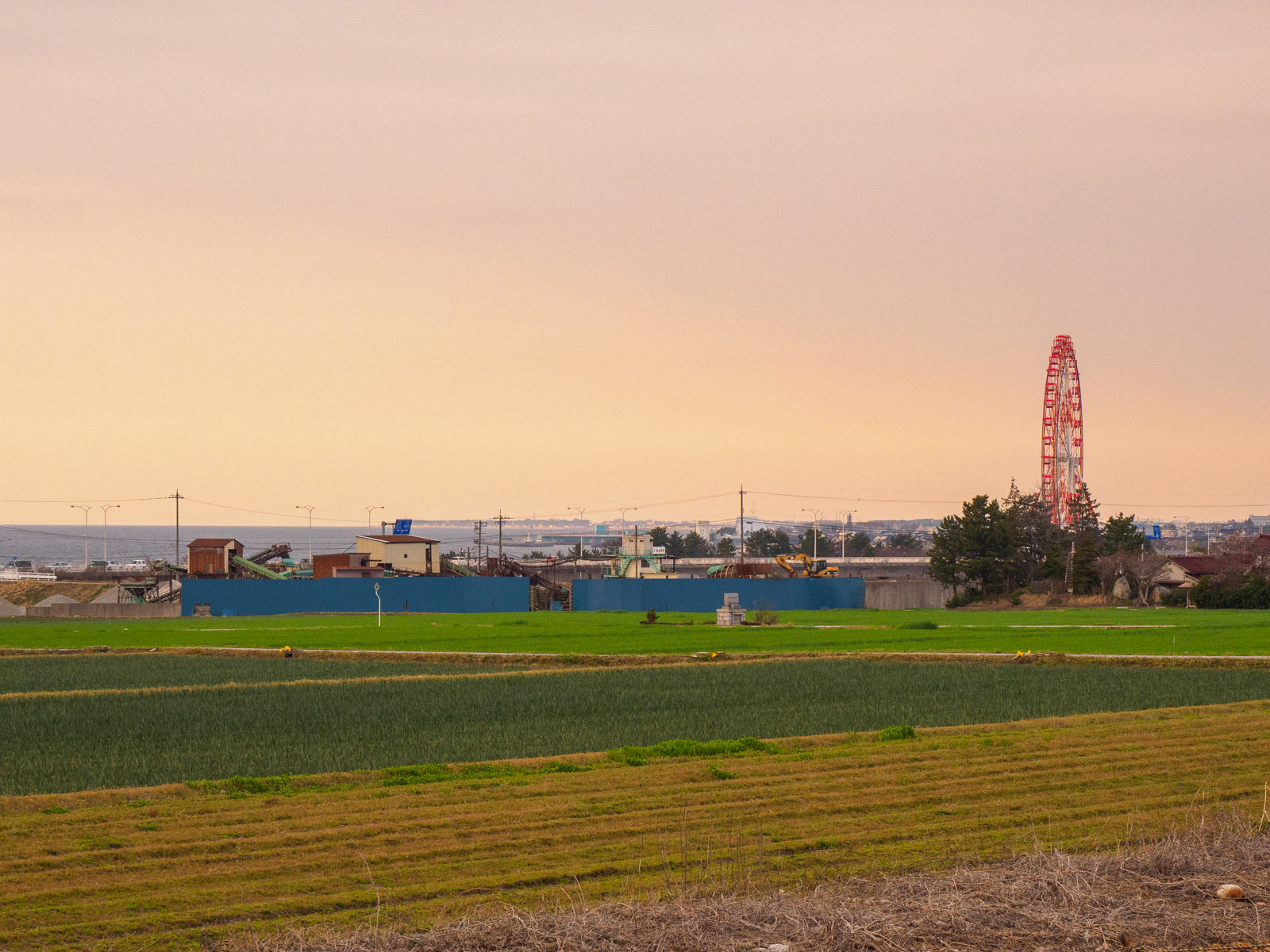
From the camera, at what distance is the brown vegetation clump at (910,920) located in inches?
323

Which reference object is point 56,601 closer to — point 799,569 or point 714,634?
point 799,569

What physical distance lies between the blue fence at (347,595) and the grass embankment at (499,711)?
56.8 metres

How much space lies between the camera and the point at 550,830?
12.2 metres

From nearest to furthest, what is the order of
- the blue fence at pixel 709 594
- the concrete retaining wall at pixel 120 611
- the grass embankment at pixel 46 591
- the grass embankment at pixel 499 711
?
the grass embankment at pixel 499 711
the blue fence at pixel 709 594
the concrete retaining wall at pixel 120 611
the grass embankment at pixel 46 591

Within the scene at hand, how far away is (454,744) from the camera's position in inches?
752

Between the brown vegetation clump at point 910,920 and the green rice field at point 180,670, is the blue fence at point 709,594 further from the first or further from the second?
the brown vegetation clump at point 910,920

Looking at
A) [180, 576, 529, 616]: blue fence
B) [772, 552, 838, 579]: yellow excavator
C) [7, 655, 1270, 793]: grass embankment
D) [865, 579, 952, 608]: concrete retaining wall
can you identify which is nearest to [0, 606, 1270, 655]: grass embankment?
[7, 655, 1270, 793]: grass embankment

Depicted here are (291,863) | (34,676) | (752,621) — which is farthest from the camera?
(752,621)

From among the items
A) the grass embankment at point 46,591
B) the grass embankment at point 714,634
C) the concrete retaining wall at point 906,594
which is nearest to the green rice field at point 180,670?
the grass embankment at point 714,634

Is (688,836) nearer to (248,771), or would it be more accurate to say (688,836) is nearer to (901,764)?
(901,764)

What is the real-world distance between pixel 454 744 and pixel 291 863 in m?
8.32

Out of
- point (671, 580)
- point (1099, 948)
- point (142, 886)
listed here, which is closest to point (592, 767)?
point (142, 886)

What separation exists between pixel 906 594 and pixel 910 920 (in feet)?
292

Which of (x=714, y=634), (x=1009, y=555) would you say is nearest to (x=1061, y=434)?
(x=1009, y=555)
